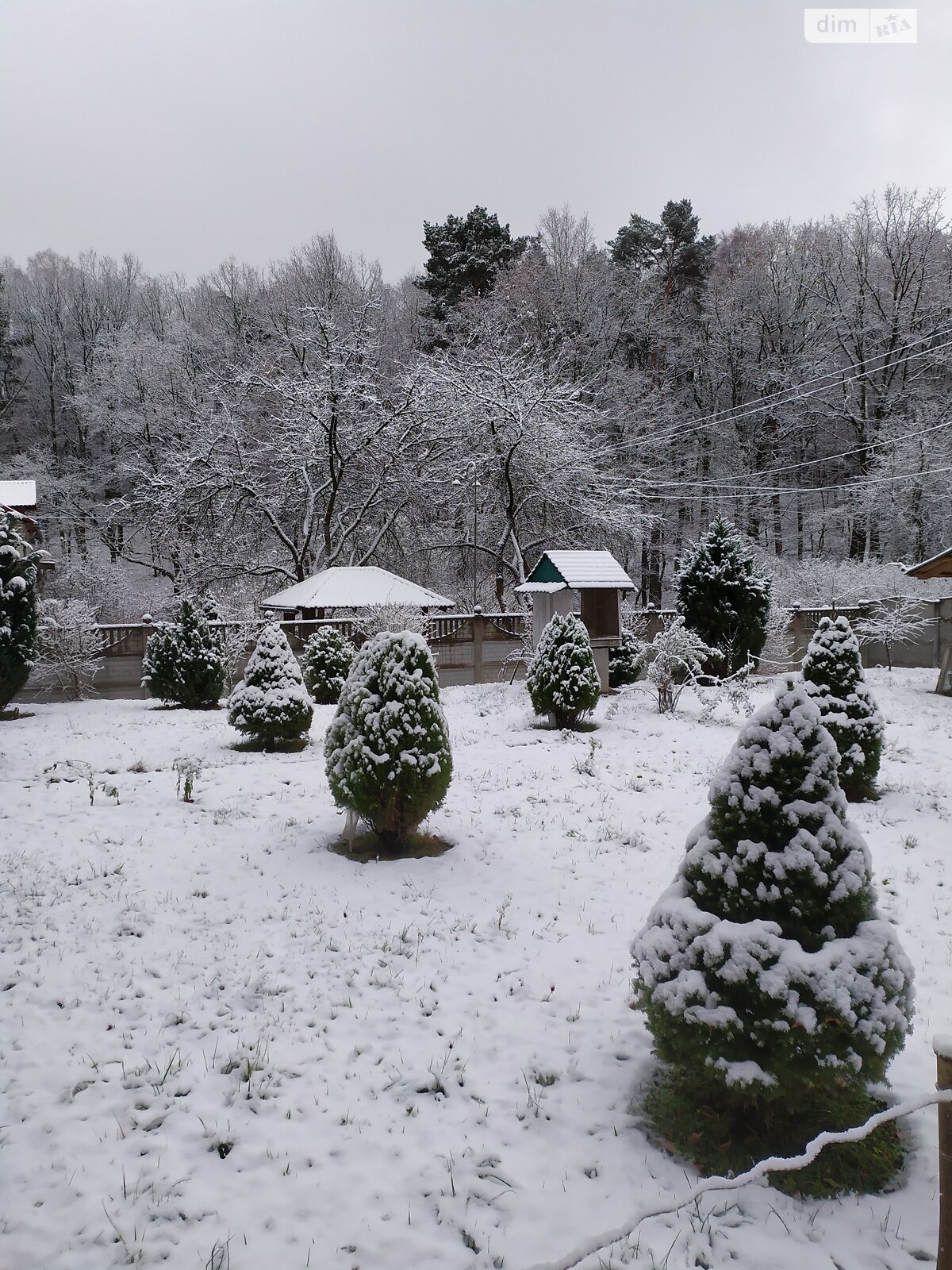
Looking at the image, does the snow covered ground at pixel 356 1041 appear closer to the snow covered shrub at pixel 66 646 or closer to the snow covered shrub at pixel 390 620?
the snow covered shrub at pixel 66 646

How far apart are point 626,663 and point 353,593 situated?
6173 millimetres

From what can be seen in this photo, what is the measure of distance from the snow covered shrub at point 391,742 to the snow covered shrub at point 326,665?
7.44 m

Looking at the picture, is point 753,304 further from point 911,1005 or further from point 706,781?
point 911,1005

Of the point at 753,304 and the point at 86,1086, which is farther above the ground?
the point at 753,304

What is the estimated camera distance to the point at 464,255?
26.5 meters

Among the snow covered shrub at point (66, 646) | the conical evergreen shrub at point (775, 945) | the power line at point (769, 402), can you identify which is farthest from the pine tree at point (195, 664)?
the power line at point (769, 402)

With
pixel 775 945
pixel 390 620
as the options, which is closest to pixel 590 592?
pixel 390 620

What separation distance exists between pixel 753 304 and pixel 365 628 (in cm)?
2053

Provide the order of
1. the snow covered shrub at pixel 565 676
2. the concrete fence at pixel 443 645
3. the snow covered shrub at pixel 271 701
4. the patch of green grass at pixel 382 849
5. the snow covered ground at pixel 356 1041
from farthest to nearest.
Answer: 1. the concrete fence at pixel 443 645
2. the snow covered shrub at pixel 565 676
3. the snow covered shrub at pixel 271 701
4. the patch of green grass at pixel 382 849
5. the snow covered ground at pixel 356 1041

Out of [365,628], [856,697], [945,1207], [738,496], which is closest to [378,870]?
[945,1207]

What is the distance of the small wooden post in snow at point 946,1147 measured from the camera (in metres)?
1.81

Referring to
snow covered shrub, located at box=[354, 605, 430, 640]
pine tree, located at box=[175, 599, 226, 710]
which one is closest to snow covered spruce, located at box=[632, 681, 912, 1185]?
pine tree, located at box=[175, 599, 226, 710]

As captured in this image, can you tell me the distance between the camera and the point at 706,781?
7.94 metres

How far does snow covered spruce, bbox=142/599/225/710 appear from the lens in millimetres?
12820
